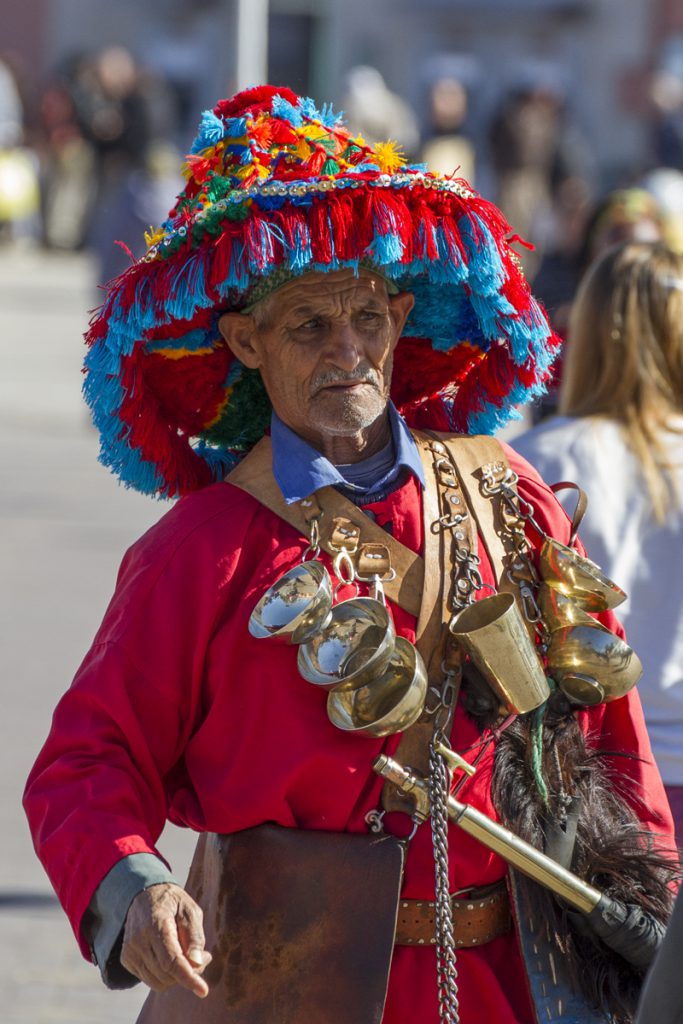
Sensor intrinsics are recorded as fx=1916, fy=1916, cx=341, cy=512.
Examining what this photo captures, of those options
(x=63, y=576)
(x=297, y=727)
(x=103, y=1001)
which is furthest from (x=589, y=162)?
(x=297, y=727)

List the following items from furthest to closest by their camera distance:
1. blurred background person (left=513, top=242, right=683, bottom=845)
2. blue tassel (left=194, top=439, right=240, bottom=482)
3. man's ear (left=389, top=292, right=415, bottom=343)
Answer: blurred background person (left=513, top=242, right=683, bottom=845) → blue tassel (left=194, top=439, right=240, bottom=482) → man's ear (left=389, top=292, right=415, bottom=343)

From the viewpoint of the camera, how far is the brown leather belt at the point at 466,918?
272 cm

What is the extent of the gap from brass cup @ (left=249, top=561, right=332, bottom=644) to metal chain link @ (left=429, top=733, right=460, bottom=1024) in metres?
0.27

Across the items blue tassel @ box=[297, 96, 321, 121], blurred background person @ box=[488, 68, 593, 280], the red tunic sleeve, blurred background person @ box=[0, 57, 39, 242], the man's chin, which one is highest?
blue tassel @ box=[297, 96, 321, 121]

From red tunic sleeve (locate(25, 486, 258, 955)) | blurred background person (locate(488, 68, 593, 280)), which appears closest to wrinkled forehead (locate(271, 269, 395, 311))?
red tunic sleeve (locate(25, 486, 258, 955))

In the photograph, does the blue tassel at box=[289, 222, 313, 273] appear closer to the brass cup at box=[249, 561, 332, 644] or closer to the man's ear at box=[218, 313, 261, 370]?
the man's ear at box=[218, 313, 261, 370]

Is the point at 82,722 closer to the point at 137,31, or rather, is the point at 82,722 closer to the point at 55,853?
the point at 55,853

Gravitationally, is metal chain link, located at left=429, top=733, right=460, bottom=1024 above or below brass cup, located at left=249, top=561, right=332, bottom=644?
below

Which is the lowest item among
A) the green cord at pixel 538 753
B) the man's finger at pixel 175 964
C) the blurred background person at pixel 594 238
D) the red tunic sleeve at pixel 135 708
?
the blurred background person at pixel 594 238

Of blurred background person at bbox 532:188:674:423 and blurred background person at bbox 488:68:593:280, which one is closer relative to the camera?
blurred background person at bbox 532:188:674:423

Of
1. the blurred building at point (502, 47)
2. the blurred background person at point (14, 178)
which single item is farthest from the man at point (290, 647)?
the blurred building at point (502, 47)

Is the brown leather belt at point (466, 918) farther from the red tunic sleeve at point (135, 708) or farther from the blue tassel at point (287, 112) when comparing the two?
the blue tassel at point (287, 112)

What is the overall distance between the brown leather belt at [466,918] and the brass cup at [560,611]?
1.29ft

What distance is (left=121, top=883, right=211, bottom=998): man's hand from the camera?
2.48m
